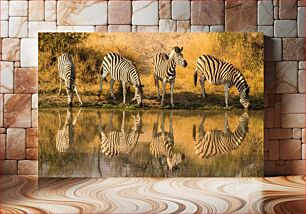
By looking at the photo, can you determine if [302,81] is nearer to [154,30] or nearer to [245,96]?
[245,96]

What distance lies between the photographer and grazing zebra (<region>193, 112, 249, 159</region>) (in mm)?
3680

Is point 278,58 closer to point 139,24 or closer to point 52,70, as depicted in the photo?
point 139,24

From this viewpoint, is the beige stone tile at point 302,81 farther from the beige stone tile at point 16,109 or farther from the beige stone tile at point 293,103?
the beige stone tile at point 16,109

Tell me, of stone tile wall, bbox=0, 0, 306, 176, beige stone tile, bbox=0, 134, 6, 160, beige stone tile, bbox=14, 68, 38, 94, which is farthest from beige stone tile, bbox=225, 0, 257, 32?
beige stone tile, bbox=0, 134, 6, 160

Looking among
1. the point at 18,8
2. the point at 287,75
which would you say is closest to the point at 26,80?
the point at 18,8

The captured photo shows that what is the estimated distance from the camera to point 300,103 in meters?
3.73

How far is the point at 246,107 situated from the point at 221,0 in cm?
85

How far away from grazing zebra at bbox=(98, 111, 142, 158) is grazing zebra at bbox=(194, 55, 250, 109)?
0.60 meters

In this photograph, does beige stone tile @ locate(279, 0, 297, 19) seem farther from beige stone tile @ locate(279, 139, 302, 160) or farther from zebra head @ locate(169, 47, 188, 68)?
beige stone tile @ locate(279, 139, 302, 160)

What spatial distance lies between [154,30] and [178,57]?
0.28 metres

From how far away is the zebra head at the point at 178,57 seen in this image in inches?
145

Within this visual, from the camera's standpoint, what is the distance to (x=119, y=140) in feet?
12.1

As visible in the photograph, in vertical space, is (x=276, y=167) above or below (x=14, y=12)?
below

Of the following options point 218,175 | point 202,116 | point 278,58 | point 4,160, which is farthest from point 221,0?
point 4,160
